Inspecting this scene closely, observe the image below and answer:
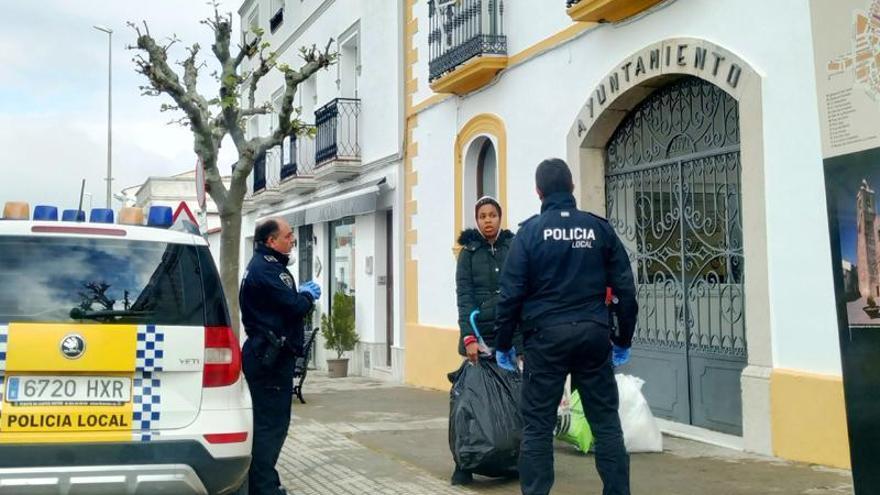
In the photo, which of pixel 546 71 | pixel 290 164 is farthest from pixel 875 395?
pixel 290 164

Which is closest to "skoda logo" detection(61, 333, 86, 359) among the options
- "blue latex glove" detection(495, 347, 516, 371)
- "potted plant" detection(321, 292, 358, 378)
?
"blue latex glove" detection(495, 347, 516, 371)

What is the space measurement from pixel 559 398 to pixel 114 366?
90.4 inches

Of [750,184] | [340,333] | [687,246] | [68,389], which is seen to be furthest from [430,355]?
[68,389]

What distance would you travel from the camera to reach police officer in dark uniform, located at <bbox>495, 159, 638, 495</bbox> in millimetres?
4891

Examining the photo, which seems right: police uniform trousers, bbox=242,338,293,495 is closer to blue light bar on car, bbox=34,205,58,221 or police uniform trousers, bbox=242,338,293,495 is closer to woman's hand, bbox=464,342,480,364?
woman's hand, bbox=464,342,480,364

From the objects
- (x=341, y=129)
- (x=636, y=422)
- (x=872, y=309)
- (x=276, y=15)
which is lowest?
(x=636, y=422)

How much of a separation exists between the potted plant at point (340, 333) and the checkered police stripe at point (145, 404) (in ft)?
37.7

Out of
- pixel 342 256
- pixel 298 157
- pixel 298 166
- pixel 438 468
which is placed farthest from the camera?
pixel 298 157

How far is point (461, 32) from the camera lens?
1215cm

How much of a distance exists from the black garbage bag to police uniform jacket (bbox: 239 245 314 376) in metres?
1.30

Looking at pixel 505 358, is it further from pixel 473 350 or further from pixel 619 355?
pixel 473 350

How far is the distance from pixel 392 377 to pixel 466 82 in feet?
16.9

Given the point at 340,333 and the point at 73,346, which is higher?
the point at 73,346

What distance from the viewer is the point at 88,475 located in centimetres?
427
